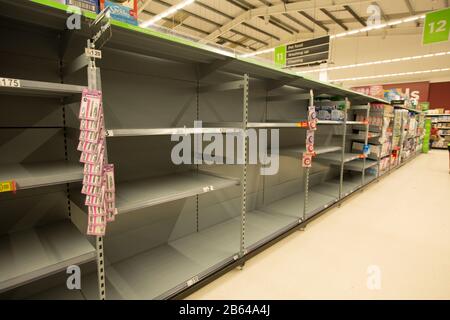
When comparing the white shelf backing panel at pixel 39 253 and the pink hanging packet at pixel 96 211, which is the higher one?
the pink hanging packet at pixel 96 211

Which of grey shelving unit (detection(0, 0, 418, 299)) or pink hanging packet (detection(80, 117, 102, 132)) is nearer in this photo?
pink hanging packet (detection(80, 117, 102, 132))

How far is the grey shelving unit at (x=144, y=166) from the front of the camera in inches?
49.4

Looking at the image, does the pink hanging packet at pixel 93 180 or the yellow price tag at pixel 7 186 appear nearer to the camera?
the yellow price tag at pixel 7 186

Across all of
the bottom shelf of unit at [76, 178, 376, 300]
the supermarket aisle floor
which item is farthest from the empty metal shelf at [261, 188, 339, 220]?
the supermarket aisle floor

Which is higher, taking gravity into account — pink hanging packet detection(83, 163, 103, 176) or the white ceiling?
the white ceiling

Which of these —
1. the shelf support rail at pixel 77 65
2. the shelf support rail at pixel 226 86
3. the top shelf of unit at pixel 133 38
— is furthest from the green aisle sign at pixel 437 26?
the shelf support rail at pixel 77 65

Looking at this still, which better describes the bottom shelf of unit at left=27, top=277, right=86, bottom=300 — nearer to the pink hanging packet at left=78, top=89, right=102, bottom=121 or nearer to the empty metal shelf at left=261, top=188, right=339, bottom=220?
the pink hanging packet at left=78, top=89, right=102, bottom=121

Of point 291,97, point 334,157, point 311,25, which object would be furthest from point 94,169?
point 311,25

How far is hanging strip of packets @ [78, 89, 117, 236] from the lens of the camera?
1.09 metres

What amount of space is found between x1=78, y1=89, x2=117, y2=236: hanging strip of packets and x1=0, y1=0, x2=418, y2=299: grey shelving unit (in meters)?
0.07

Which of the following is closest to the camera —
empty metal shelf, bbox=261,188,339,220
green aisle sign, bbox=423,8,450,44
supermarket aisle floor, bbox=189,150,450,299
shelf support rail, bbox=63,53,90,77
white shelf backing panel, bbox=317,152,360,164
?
shelf support rail, bbox=63,53,90,77

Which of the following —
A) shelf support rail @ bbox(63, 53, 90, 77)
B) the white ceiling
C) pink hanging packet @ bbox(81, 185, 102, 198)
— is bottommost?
pink hanging packet @ bbox(81, 185, 102, 198)

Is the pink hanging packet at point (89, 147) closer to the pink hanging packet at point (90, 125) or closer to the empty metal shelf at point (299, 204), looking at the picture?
the pink hanging packet at point (90, 125)

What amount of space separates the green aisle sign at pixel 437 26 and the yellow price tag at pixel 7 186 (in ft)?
24.1
